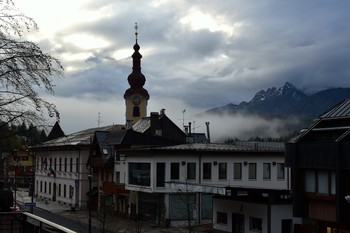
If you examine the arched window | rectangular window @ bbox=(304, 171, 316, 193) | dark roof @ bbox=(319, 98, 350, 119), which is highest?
the arched window

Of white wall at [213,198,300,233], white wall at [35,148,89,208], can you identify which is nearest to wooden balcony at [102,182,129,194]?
white wall at [35,148,89,208]

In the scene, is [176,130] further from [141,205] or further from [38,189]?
[38,189]

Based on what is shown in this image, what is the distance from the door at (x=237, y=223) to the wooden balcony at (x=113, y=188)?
62.9 feet

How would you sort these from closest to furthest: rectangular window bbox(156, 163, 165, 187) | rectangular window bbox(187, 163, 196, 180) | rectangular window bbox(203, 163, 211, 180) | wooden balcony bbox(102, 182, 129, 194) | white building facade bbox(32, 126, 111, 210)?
1. rectangular window bbox(156, 163, 165, 187)
2. rectangular window bbox(187, 163, 196, 180)
3. rectangular window bbox(203, 163, 211, 180)
4. wooden balcony bbox(102, 182, 129, 194)
5. white building facade bbox(32, 126, 111, 210)

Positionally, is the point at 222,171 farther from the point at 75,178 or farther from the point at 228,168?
the point at 75,178

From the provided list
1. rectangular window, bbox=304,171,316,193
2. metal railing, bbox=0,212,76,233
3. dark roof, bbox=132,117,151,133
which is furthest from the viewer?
dark roof, bbox=132,117,151,133

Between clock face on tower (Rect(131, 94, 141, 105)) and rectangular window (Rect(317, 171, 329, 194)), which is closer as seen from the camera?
rectangular window (Rect(317, 171, 329, 194))

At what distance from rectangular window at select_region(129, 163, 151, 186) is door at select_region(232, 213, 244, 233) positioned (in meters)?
13.3

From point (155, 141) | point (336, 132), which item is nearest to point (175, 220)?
point (155, 141)

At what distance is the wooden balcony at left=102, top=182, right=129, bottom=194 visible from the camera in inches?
2357

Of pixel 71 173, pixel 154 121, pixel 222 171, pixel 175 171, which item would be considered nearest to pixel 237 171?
pixel 222 171

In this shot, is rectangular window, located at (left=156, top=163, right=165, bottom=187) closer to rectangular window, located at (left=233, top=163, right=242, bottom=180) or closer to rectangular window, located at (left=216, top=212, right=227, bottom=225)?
rectangular window, located at (left=233, top=163, right=242, bottom=180)

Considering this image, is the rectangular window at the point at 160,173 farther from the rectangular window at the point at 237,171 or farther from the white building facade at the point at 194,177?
the rectangular window at the point at 237,171

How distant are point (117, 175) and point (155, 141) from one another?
560 centimetres
